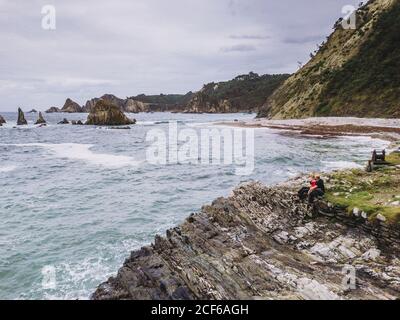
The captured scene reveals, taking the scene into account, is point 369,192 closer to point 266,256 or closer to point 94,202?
point 266,256

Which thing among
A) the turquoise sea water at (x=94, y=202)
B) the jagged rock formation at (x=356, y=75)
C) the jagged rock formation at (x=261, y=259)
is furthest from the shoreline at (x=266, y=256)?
the jagged rock formation at (x=356, y=75)

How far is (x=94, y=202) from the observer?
24.9 m

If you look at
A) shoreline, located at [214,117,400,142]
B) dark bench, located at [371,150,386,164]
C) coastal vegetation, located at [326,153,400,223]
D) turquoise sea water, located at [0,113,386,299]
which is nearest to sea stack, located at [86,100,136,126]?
shoreline, located at [214,117,400,142]

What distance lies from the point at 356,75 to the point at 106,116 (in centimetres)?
7109

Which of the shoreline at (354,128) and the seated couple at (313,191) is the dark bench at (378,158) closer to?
the seated couple at (313,191)

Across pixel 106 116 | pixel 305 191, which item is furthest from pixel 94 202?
pixel 106 116

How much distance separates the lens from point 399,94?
75625mm

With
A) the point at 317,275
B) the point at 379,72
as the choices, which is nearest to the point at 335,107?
the point at 379,72

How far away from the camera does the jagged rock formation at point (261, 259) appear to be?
411 inches

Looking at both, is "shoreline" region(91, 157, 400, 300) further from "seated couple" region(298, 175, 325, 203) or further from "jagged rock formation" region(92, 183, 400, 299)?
"seated couple" region(298, 175, 325, 203)

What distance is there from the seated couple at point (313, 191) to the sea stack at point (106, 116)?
103 meters

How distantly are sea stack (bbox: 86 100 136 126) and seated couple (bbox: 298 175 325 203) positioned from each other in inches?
4065
